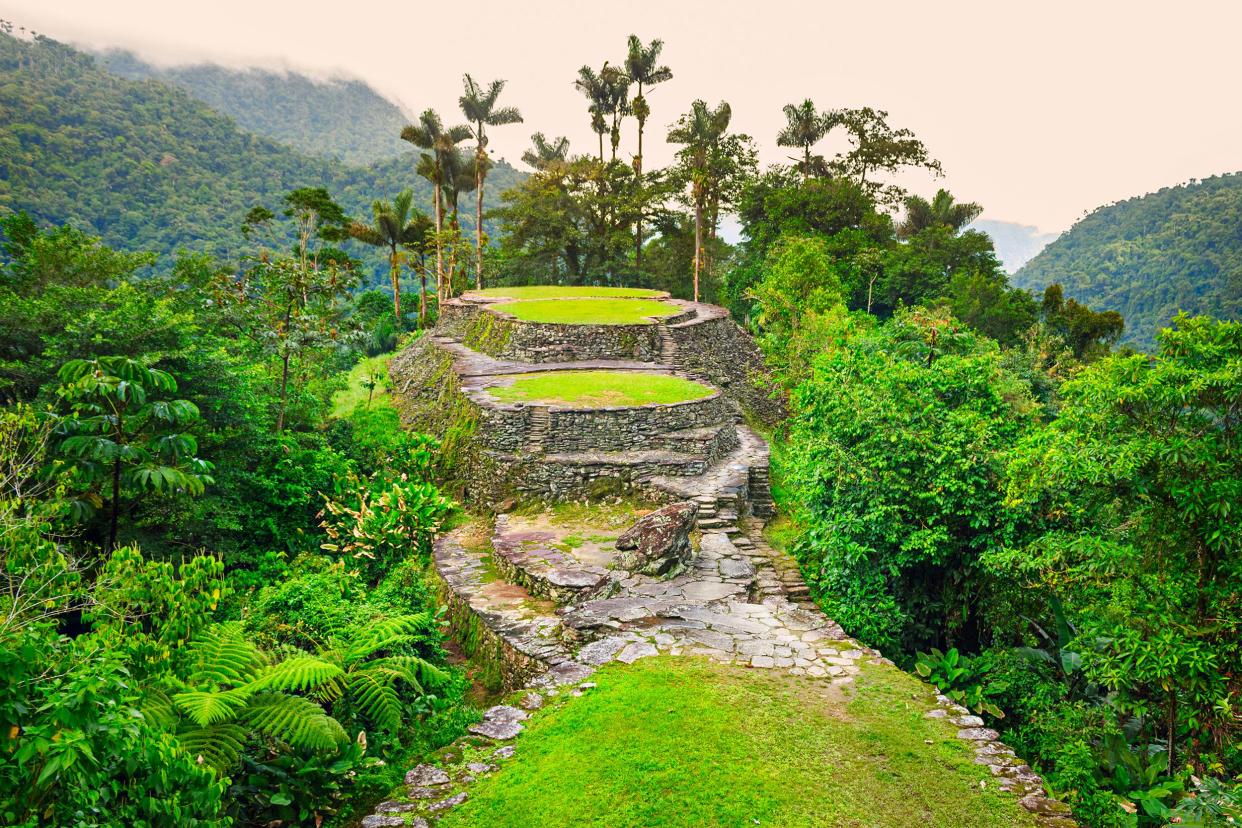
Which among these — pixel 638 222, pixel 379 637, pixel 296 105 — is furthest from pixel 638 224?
pixel 296 105

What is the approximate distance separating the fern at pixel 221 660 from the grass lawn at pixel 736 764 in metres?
1.78

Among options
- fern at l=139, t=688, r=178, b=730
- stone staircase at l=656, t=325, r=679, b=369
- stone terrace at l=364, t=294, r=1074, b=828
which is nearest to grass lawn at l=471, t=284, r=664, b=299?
stone staircase at l=656, t=325, r=679, b=369

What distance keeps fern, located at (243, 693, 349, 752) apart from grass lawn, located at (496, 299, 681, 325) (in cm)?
1539

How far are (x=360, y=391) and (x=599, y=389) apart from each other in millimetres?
10401

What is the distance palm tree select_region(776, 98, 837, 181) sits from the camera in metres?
39.7

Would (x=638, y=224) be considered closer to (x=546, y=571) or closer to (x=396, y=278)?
(x=396, y=278)

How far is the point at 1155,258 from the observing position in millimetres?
52594

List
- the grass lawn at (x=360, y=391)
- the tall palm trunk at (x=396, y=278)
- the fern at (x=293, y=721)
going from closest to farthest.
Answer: the fern at (x=293, y=721) → the grass lawn at (x=360, y=391) → the tall palm trunk at (x=396, y=278)

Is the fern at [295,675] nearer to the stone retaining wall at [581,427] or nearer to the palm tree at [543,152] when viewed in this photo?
the stone retaining wall at [581,427]

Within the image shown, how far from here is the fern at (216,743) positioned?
14.6ft

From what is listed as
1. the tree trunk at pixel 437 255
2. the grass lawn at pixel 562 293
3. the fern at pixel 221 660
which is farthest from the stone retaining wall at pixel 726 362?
the fern at pixel 221 660

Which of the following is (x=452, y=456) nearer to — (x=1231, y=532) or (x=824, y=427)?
(x=824, y=427)

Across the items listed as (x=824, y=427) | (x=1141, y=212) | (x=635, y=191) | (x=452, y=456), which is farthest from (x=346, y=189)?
(x=1141, y=212)

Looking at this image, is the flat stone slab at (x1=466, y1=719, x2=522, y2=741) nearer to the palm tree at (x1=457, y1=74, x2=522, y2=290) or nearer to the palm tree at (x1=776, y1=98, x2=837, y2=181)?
the palm tree at (x1=457, y1=74, x2=522, y2=290)
